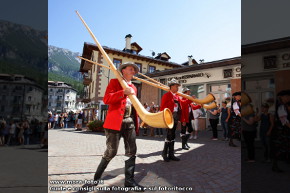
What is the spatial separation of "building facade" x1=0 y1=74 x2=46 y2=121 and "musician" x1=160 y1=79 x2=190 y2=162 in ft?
11.5

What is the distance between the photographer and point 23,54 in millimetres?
947

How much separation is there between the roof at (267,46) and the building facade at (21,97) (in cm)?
87

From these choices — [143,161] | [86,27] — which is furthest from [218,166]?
[86,27]

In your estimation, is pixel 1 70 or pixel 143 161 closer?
pixel 1 70

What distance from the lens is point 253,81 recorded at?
2.26ft

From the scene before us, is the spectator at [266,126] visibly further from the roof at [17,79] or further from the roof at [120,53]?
the roof at [120,53]

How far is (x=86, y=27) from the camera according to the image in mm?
2404

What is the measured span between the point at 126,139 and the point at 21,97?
2041 millimetres

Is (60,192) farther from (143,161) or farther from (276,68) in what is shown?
(276,68)

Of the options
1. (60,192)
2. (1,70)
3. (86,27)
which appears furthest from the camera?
(60,192)

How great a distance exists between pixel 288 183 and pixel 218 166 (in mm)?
3668

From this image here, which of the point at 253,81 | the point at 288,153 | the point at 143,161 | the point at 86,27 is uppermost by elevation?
the point at 86,27

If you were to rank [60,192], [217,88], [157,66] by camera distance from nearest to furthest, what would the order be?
[60,192]
[217,88]
[157,66]

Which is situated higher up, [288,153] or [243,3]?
[243,3]
